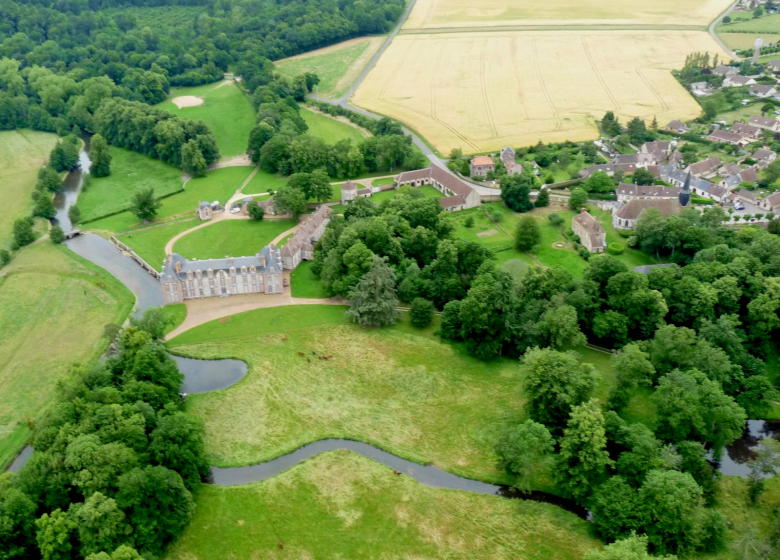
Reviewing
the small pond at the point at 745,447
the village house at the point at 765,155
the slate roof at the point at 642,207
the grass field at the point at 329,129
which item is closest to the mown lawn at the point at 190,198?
the grass field at the point at 329,129

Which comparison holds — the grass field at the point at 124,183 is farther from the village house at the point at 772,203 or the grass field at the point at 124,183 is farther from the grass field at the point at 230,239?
the village house at the point at 772,203

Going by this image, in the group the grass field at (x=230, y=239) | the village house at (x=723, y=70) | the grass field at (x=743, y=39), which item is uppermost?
the grass field at (x=743, y=39)

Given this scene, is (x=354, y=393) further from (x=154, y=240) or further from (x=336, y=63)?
(x=336, y=63)

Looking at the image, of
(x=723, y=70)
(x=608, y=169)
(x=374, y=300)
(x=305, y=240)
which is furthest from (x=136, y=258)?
(x=723, y=70)

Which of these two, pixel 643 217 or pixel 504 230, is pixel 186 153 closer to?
pixel 504 230

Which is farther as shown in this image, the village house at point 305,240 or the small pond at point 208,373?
the village house at point 305,240

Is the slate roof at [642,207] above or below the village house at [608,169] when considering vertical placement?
above

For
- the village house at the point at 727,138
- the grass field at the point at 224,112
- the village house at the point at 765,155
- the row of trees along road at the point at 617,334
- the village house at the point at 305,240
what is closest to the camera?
the row of trees along road at the point at 617,334

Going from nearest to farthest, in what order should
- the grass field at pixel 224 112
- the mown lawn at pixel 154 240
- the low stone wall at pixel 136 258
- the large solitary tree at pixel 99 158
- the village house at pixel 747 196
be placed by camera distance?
the low stone wall at pixel 136 258 < the mown lawn at pixel 154 240 < the village house at pixel 747 196 < the large solitary tree at pixel 99 158 < the grass field at pixel 224 112
